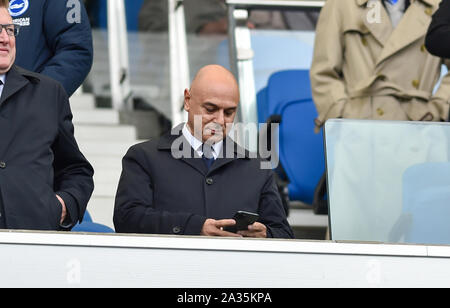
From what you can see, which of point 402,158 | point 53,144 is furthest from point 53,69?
point 402,158

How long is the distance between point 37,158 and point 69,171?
23 cm

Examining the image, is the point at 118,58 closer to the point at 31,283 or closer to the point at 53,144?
the point at 53,144

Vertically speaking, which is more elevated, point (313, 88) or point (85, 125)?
point (313, 88)

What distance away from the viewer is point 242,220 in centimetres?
422

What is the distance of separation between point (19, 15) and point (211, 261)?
1.95m

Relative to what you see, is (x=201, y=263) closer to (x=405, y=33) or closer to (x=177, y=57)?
(x=405, y=33)

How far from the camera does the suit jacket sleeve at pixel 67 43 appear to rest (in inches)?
202

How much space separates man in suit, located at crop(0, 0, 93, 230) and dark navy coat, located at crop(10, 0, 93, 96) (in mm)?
649

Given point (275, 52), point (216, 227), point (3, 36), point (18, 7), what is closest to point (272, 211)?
point (216, 227)

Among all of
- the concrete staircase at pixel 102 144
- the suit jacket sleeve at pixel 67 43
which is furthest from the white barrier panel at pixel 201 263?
the concrete staircase at pixel 102 144

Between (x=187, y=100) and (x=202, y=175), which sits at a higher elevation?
(x=187, y=100)

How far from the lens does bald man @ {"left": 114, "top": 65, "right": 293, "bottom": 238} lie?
452 centimetres

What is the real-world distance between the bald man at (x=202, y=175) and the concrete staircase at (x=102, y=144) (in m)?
2.32
